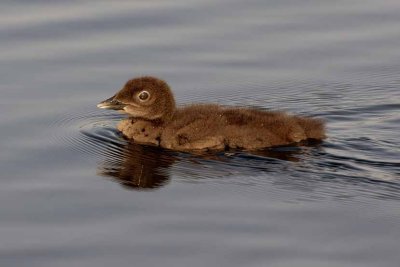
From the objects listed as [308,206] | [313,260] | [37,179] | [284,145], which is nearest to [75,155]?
[37,179]

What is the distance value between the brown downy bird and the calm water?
15cm

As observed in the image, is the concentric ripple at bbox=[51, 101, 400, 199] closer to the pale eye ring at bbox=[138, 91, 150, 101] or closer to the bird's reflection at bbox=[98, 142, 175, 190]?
the bird's reflection at bbox=[98, 142, 175, 190]

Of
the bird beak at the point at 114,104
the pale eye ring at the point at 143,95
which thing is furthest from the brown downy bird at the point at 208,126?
the bird beak at the point at 114,104

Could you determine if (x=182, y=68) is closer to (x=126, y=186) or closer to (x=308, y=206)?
(x=126, y=186)

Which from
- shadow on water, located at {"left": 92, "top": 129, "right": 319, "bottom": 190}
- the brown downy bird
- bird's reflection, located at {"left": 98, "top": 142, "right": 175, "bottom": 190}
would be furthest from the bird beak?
shadow on water, located at {"left": 92, "top": 129, "right": 319, "bottom": 190}

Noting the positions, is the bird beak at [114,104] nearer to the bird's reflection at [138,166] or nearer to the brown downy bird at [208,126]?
the brown downy bird at [208,126]

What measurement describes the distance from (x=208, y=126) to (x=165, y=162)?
608 millimetres

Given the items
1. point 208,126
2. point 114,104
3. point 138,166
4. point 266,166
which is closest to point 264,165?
point 266,166

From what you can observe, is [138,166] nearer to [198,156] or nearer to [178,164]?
[178,164]

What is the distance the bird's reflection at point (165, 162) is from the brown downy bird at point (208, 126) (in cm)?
12

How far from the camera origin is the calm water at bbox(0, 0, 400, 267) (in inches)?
336

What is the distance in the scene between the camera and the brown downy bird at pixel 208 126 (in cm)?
1100

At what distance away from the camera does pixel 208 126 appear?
11.1 metres

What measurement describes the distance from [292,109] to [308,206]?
10.6ft
